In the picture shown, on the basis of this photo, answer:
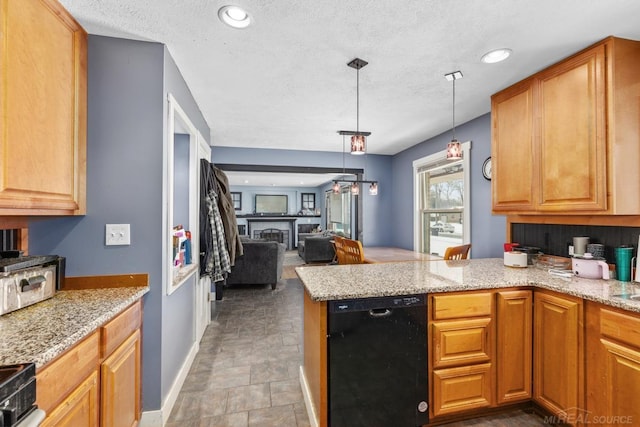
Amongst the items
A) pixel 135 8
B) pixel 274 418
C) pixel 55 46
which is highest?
pixel 135 8

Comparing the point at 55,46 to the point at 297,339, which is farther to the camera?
the point at 297,339

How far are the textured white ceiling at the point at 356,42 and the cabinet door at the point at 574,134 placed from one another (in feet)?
0.46

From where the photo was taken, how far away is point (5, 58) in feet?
3.83

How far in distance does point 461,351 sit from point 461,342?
6 centimetres

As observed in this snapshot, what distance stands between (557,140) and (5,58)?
3078 mm

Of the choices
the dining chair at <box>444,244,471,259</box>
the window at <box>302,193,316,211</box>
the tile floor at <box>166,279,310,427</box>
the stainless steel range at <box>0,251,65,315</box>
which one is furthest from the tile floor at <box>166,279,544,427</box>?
the window at <box>302,193,316,211</box>

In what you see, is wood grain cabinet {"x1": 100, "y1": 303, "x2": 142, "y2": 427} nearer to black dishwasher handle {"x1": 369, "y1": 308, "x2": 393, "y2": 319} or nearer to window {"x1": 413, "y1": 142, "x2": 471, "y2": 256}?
black dishwasher handle {"x1": 369, "y1": 308, "x2": 393, "y2": 319}

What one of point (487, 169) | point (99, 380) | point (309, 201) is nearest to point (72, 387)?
point (99, 380)

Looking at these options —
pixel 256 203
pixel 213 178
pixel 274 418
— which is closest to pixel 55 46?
pixel 213 178

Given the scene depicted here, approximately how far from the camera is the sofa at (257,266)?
4816mm

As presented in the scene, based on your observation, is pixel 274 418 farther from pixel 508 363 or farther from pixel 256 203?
pixel 256 203

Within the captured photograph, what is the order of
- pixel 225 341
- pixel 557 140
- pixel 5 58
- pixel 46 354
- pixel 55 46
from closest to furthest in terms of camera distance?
pixel 46 354
pixel 5 58
pixel 55 46
pixel 557 140
pixel 225 341

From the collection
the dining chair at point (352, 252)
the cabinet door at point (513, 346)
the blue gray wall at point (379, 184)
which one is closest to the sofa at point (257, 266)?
the dining chair at point (352, 252)

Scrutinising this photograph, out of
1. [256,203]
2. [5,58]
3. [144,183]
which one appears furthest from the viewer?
[256,203]
